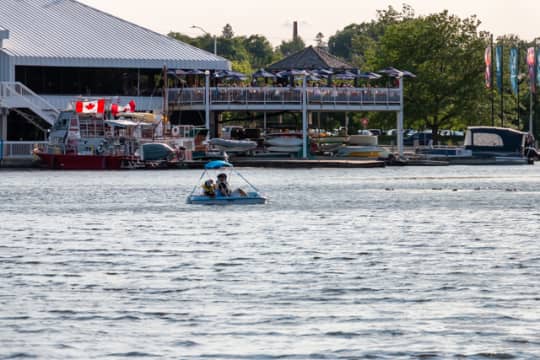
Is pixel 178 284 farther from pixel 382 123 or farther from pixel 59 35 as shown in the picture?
pixel 382 123

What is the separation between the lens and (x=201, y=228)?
165ft

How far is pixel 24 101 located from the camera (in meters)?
106

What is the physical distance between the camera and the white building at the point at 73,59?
358 ft

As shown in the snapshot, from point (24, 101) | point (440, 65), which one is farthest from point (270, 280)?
point (440, 65)

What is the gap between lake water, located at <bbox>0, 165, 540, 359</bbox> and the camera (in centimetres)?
2489

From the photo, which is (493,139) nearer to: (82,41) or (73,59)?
(82,41)

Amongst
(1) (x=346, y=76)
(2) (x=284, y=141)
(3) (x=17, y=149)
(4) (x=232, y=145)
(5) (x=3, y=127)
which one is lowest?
(3) (x=17, y=149)

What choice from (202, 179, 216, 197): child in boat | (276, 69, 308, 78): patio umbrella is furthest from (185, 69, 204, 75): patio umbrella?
(202, 179, 216, 197): child in boat

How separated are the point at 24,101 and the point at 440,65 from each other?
44.8m

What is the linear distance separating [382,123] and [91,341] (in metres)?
112

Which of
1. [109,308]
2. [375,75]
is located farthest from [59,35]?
[109,308]

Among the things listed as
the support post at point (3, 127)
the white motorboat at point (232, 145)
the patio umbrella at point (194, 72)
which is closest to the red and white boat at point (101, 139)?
the support post at point (3, 127)

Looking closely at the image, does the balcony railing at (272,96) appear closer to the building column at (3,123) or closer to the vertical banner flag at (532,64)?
the building column at (3,123)

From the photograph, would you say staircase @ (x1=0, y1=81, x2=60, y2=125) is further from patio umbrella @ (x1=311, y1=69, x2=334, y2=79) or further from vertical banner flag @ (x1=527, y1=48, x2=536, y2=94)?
vertical banner flag @ (x1=527, y1=48, x2=536, y2=94)
